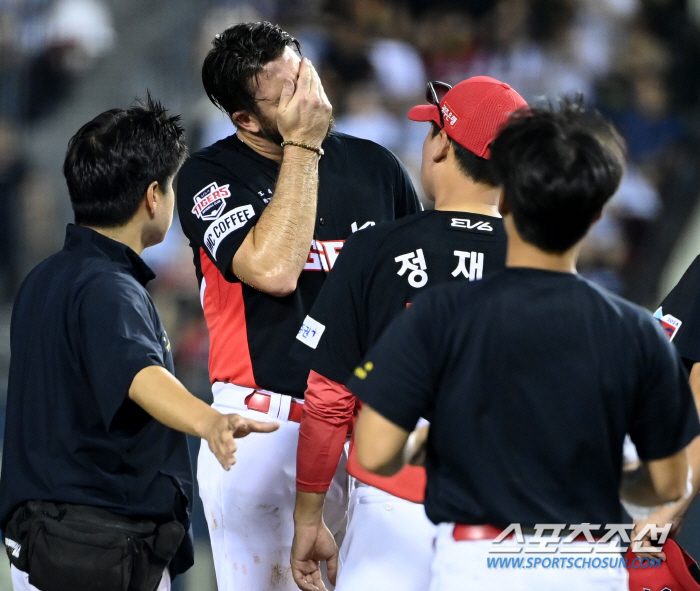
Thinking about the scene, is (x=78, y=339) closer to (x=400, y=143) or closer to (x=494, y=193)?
(x=494, y=193)

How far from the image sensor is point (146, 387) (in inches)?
77.9

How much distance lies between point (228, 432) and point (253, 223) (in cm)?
86

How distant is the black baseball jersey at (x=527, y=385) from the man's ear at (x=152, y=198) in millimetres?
1012

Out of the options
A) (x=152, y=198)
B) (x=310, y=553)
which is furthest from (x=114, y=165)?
(x=310, y=553)

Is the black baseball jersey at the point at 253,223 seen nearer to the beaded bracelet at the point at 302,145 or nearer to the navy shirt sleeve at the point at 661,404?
the beaded bracelet at the point at 302,145

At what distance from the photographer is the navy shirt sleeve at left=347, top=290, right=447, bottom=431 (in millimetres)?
1564

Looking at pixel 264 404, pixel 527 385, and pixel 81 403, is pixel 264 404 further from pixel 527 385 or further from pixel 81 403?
pixel 527 385

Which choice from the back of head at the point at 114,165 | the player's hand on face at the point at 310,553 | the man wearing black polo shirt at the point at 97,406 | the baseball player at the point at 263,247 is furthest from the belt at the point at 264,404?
the back of head at the point at 114,165

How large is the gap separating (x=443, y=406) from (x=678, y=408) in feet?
1.36

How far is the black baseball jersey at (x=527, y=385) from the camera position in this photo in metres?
1.55

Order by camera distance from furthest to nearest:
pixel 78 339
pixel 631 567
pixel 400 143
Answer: pixel 400 143
pixel 631 567
pixel 78 339

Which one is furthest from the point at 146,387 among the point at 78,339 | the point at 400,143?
the point at 400,143

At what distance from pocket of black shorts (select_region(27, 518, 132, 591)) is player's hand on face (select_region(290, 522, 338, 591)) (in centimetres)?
41

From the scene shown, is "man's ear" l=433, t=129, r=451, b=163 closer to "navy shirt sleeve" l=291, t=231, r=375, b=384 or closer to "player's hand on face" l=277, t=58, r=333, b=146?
"navy shirt sleeve" l=291, t=231, r=375, b=384
